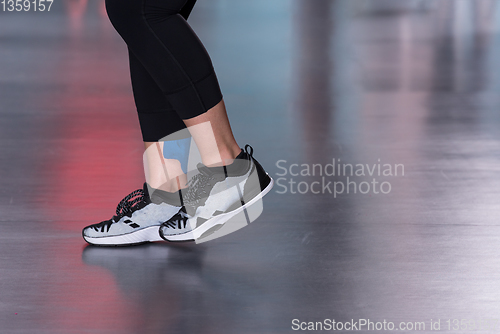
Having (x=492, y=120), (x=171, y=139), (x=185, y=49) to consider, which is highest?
(x=185, y=49)

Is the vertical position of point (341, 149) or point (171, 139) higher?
point (171, 139)

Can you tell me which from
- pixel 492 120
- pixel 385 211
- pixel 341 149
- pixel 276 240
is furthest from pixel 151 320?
pixel 492 120

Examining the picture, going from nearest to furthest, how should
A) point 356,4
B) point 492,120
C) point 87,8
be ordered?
point 492,120, point 87,8, point 356,4

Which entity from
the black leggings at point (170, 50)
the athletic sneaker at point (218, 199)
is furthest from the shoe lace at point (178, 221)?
the black leggings at point (170, 50)

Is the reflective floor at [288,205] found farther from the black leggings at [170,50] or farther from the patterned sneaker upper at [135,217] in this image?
the black leggings at [170,50]

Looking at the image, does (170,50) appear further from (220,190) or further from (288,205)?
(288,205)

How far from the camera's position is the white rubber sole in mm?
1182

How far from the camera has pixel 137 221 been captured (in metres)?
1.21

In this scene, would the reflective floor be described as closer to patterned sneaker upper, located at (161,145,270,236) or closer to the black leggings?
patterned sneaker upper, located at (161,145,270,236)

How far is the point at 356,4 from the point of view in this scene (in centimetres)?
710

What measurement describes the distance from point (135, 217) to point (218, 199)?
0.19 meters

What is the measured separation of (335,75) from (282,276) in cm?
213

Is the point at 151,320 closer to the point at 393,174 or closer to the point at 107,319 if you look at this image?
the point at 107,319

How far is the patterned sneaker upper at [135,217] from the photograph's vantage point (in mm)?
1193
